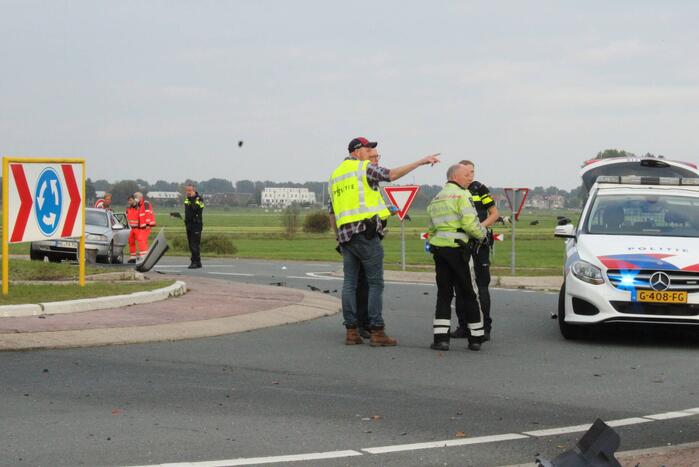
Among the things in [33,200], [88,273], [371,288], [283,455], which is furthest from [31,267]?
[283,455]

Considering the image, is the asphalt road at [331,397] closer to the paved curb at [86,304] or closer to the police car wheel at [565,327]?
the police car wheel at [565,327]

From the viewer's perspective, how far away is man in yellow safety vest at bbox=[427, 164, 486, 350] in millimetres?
11406

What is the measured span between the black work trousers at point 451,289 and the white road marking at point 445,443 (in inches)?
173

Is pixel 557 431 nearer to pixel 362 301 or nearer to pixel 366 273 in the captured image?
pixel 366 273

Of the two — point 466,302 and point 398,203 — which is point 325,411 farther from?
point 398,203

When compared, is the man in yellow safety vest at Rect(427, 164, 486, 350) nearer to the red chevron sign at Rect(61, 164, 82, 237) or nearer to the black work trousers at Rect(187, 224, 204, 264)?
the red chevron sign at Rect(61, 164, 82, 237)

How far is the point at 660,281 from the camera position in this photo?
1161 centimetres

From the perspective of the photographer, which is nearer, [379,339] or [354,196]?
Answer: [354,196]

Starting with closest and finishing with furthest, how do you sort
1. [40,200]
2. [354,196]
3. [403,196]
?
[354,196]
[40,200]
[403,196]

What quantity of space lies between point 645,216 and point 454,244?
2.91 m

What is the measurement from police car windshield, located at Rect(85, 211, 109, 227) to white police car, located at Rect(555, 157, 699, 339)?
16.6 m

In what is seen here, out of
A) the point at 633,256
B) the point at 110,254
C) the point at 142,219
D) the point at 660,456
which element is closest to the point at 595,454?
the point at 660,456

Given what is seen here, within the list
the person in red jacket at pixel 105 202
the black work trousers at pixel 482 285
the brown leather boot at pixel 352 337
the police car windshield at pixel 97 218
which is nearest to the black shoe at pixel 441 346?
the brown leather boot at pixel 352 337

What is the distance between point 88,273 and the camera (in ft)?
59.5
